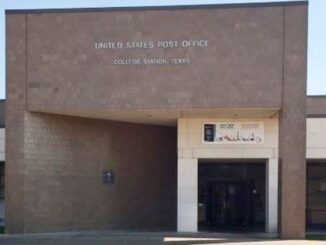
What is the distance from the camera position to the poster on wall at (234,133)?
22609mm

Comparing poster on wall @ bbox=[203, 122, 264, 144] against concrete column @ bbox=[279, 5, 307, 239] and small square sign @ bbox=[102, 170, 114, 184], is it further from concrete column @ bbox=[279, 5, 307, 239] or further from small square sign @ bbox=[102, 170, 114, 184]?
small square sign @ bbox=[102, 170, 114, 184]

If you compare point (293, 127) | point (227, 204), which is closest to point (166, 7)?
point (293, 127)

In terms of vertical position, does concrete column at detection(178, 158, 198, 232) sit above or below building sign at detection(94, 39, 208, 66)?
below

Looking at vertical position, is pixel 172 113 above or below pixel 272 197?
above

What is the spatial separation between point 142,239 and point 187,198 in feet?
9.79

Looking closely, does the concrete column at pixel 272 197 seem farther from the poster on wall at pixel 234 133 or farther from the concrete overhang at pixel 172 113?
the concrete overhang at pixel 172 113

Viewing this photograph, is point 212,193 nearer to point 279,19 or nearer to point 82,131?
point 82,131

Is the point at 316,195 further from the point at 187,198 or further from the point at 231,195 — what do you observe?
the point at 187,198

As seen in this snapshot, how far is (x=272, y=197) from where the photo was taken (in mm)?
22422

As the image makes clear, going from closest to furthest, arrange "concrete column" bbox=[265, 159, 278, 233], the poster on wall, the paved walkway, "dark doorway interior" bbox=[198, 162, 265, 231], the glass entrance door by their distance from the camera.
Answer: the paved walkway, "concrete column" bbox=[265, 159, 278, 233], the poster on wall, "dark doorway interior" bbox=[198, 162, 265, 231], the glass entrance door

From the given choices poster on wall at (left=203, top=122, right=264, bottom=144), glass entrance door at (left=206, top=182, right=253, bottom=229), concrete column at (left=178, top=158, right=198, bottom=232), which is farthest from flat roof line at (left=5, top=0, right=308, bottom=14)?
glass entrance door at (left=206, top=182, right=253, bottom=229)

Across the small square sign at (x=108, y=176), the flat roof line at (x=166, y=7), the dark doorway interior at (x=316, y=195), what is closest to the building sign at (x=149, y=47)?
the flat roof line at (x=166, y=7)

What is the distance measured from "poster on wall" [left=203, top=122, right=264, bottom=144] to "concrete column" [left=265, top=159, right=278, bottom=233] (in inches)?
41.0

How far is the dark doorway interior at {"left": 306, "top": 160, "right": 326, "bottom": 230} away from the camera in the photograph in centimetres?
2841
